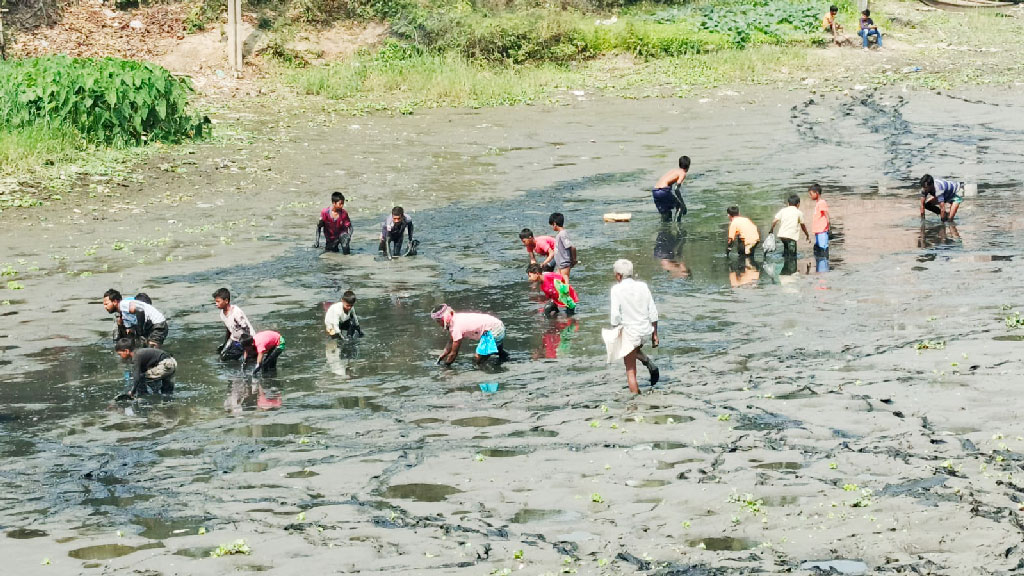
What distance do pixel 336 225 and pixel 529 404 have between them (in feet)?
26.5

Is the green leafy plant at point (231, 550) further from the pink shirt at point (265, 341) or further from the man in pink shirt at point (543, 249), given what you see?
the man in pink shirt at point (543, 249)

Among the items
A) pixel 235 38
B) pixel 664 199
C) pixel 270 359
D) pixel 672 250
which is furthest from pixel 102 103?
pixel 270 359

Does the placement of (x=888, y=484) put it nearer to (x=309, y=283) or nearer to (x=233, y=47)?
(x=309, y=283)

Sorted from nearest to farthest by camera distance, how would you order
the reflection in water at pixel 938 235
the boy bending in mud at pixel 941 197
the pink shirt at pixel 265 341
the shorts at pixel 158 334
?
the pink shirt at pixel 265 341
the shorts at pixel 158 334
the reflection in water at pixel 938 235
the boy bending in mud at pixel 941 197

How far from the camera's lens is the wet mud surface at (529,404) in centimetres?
994

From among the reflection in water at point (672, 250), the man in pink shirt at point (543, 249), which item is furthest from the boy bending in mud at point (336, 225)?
the reflection in water at point (672, 250)

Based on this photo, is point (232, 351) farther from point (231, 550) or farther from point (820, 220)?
point (820, 220)

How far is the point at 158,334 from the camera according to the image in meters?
15.2

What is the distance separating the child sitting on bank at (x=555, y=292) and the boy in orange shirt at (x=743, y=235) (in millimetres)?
3923

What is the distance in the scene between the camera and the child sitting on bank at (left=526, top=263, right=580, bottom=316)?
16.8 metres

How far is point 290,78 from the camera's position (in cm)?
3538

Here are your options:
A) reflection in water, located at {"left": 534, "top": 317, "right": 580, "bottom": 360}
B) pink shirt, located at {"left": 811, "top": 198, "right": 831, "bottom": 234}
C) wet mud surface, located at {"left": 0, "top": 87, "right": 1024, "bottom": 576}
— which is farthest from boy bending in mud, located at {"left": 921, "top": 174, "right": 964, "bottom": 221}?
reflection in water, located at {"left": 534, "top": 317, "right": 580, "bottom": 360}

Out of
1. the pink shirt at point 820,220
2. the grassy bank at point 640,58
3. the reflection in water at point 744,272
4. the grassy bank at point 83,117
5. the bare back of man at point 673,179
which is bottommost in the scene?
the reflection in water at point 744,272

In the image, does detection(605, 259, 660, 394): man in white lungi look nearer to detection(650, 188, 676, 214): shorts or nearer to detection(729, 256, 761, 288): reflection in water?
detection(729, 256, 761, 288): reflection in water
